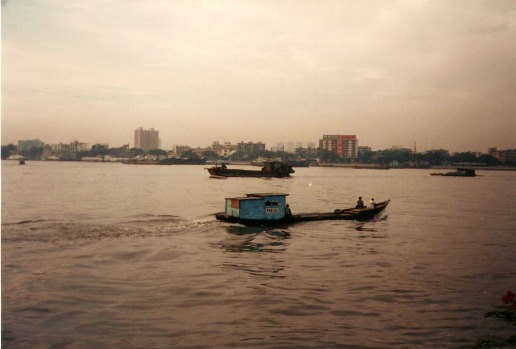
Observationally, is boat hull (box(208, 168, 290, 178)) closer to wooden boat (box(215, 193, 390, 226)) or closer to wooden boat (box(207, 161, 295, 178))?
wooden boat (box(207, 161, 295, 178))

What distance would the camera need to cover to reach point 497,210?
54.0 meters

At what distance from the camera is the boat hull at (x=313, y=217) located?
3158 cm

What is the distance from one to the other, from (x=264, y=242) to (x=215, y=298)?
11.6 metres

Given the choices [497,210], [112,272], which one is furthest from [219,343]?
[497,210]

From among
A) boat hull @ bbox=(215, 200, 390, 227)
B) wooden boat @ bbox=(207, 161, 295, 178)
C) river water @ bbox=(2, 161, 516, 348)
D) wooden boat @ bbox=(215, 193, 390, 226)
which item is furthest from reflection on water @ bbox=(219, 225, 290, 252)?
wooden boat @ bbox=(207, 161, 295, 178)

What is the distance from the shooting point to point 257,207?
31.5 metres

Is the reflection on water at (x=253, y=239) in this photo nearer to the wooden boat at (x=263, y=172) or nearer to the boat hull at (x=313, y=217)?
the boat hull at (x=313, y=217)

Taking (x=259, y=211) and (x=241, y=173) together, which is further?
(x=241, y=173)

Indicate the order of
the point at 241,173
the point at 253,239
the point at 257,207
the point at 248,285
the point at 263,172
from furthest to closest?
the point at 263,172 < the point at 241,173 < the point at 257,207 < the point at 253,239 < the point at 248,285

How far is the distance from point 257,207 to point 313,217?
583 cm

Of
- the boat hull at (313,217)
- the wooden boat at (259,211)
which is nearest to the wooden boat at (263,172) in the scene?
the boat hull at (313,217)

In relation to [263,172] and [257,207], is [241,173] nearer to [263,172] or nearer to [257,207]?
[263,172]

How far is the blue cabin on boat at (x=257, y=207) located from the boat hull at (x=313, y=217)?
0.30 m

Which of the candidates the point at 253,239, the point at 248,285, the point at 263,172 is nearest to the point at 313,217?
the point at 253,239
